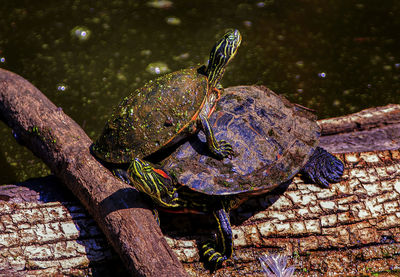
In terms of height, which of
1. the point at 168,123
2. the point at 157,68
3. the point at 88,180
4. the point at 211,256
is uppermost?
the point at 168,123

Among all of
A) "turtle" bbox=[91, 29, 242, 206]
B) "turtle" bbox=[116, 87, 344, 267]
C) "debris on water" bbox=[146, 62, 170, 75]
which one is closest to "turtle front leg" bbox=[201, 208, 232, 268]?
"turtle" bbox=[116, 87, 344, 267]

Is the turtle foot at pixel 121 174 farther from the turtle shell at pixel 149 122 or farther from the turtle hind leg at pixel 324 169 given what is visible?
the turtle hind leg at pixel 324 169

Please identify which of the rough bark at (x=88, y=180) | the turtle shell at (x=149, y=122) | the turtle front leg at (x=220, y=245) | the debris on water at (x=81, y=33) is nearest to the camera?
the rough bark at (x=88, y=180)

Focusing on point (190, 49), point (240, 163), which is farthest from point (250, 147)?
point (190, 49)

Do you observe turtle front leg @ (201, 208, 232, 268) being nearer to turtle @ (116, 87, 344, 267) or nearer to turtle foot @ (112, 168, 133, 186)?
turtle @ (116, 87, 344, 267)

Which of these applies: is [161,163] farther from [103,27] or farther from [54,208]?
[103,27]

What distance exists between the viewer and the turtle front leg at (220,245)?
2.39 meters

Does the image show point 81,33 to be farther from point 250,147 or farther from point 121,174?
point 250,147

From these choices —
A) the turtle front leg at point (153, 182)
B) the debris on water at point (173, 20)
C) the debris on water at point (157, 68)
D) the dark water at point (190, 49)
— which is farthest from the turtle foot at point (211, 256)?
the debris on water at point (173, 20)

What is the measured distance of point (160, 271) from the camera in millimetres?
1997

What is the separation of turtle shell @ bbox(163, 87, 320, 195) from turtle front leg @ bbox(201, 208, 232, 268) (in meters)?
0.18

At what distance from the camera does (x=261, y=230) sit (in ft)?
8.35

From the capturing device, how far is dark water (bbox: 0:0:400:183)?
4133 millimetres

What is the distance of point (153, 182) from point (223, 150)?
0.58 meters
